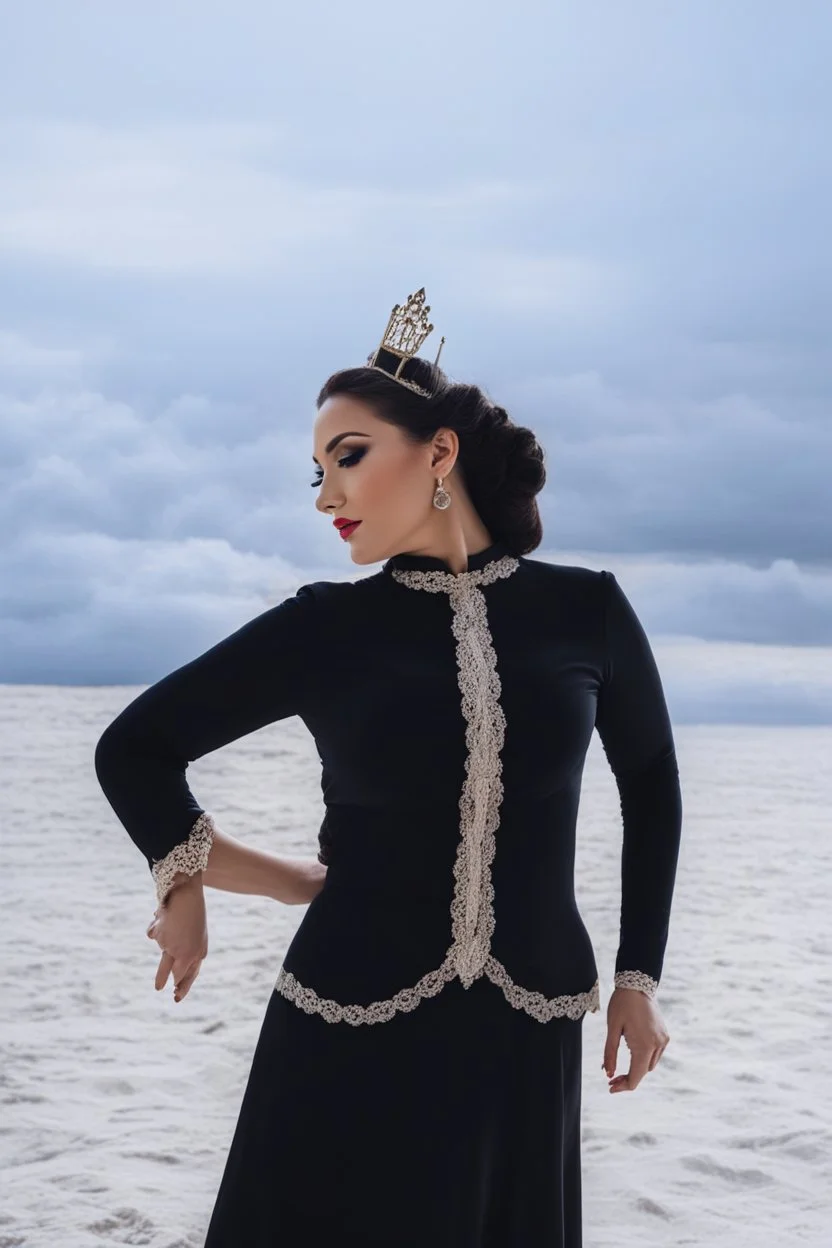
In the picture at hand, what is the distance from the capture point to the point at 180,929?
5.43 feet

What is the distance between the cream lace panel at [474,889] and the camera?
1633 millimetres

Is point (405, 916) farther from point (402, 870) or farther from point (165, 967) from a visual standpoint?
point (165, 967)

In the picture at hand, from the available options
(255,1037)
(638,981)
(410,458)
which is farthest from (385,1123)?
(255,1037)

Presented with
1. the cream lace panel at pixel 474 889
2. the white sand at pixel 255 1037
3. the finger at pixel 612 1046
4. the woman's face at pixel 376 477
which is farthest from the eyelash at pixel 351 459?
the white sand at pixel 255 1037

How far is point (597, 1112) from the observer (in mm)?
4148

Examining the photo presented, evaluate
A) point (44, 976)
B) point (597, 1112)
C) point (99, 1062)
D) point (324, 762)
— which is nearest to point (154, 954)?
point (44, 976)

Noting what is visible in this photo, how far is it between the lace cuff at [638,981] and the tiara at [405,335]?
0.83 metres

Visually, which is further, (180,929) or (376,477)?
(376,477)

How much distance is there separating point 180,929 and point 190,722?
9.9 inches

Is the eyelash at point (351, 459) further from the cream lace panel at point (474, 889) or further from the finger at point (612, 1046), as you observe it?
the finger at point (612, 1046)

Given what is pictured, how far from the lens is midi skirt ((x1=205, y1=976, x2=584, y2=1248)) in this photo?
1.63m

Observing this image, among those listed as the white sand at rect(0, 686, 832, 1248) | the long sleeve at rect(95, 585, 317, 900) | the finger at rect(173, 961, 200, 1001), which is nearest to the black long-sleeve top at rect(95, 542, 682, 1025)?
the long sleeve at rect(95, 585, 317, 900)

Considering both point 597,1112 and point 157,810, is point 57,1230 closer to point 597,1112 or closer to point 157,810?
point 597,1112

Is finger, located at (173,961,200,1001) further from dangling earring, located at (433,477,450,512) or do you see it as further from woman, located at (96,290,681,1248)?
dangling earring, located at (433,477,450,512)
